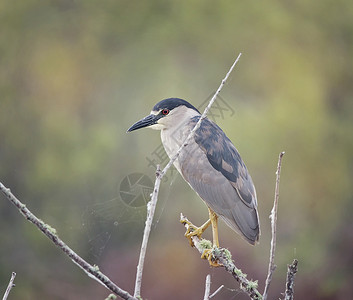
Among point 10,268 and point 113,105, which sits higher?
point 113,105

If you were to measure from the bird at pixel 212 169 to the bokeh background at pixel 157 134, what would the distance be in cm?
184

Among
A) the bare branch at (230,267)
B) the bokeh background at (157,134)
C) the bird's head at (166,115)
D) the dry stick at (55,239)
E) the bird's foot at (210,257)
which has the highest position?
the bokeh background at (157,134)

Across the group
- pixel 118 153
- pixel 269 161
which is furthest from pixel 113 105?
pixel 269 161

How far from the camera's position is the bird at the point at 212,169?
2529mm

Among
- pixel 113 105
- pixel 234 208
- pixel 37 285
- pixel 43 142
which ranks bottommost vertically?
pixel 234 208

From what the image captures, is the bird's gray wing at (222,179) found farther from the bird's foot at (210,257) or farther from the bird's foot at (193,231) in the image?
the bird's foot at (210,257)

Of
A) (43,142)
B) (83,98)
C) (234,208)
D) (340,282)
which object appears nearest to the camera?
(234,208)

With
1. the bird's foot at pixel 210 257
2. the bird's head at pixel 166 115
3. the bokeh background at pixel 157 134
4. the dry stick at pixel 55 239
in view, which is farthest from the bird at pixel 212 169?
the bokeh background at pixel 157 134

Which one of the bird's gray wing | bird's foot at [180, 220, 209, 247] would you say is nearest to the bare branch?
bird's foot at [180, 220, 209, 247]

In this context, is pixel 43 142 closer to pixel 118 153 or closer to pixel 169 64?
pixel 118 153

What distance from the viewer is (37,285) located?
19.7 ft

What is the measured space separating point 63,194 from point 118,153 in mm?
840

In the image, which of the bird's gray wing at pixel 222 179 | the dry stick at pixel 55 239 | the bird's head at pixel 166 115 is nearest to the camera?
the dry stick at pixel 55 239

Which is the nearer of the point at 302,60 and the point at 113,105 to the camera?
the point at 113,105
